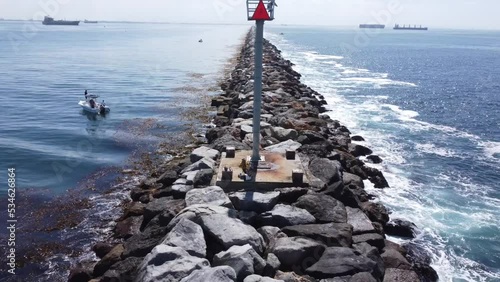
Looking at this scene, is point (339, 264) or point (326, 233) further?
point (326, 233)

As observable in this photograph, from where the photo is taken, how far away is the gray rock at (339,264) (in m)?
8.06

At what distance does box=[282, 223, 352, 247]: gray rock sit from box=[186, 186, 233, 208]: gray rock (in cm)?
157

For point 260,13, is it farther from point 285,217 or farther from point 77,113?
point 77,113

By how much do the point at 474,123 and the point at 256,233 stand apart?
2497 centimetres

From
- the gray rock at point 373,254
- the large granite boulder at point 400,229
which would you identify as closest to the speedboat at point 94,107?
the large granite boulder at point 400,229

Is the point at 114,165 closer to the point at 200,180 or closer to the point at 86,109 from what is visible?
the point at 200,180

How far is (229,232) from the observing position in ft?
27.7

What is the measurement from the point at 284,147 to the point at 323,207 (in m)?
4.09

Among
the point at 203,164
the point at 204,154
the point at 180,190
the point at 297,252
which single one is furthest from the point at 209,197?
the point at 204,154

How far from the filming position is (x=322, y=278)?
8.00 meters

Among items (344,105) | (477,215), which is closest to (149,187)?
(477,215)

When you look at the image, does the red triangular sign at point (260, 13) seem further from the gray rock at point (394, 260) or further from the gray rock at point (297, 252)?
the gray rock at point (394, 260)

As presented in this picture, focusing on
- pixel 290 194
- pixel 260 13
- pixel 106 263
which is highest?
pixel 260 13

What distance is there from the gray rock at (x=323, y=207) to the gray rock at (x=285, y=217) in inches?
10.5
